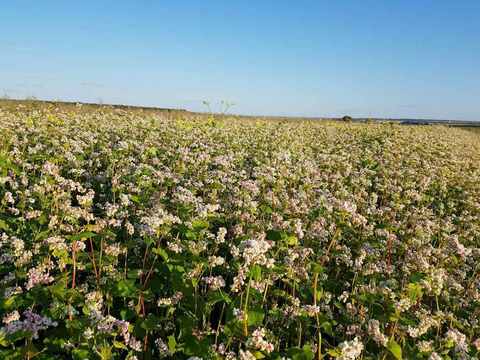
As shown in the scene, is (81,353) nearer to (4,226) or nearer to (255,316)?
(255,316)

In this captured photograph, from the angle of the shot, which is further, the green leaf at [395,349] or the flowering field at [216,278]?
the flowering field at [216,278]

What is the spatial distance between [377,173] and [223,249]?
28.9 ft

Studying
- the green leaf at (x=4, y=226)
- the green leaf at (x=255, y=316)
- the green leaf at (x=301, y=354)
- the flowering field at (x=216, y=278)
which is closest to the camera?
the green leaf at (x=301, y=354)

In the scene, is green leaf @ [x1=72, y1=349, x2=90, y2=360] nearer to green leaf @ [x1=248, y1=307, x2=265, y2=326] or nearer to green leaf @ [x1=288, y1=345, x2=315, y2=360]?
green leaf @ [x1=248, y1=307, x2=265, y2=326]

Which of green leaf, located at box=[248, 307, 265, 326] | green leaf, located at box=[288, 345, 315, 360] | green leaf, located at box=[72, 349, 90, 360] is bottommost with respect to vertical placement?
green leaf, located at box=[72, 349, 90, 360]

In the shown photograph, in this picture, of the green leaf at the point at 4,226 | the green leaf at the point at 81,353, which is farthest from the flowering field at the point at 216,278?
the green leaf at the point at 4,226

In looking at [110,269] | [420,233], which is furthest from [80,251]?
[420,233]

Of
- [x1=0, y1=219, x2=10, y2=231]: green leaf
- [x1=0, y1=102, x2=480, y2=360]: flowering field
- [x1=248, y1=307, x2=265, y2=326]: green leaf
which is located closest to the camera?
[x1=248, y1=307, x2=265, y2=326]: green leaf

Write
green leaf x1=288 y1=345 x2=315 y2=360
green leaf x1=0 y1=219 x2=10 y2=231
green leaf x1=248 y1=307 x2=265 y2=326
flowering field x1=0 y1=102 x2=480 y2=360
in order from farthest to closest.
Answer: green leaf x1=0 y1=219 x2=10 y2=231 → flowering field x1=0 y1=102 x2=480 y2=360 → green leaf x1=248 y1=307 x2=265 y2=326 → green leaf x1=288 y1=345 x2=315 y2=360

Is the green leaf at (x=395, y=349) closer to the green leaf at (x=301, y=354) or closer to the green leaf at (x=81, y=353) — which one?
the green leaf at (x=301, y=354)

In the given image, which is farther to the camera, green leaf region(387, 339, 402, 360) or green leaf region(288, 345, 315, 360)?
green leaf region(387, 339, 402, 360)

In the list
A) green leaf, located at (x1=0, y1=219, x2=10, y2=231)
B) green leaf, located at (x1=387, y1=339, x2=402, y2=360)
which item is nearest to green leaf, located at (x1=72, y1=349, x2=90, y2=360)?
green leaf, located at (x1=387, y1=339, x2=402, y2=360)

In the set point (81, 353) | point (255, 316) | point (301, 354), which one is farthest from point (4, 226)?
point (301, 354)

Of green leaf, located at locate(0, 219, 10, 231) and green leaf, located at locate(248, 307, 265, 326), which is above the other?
green leaf, located at locate(0, 219, 10, 231)
